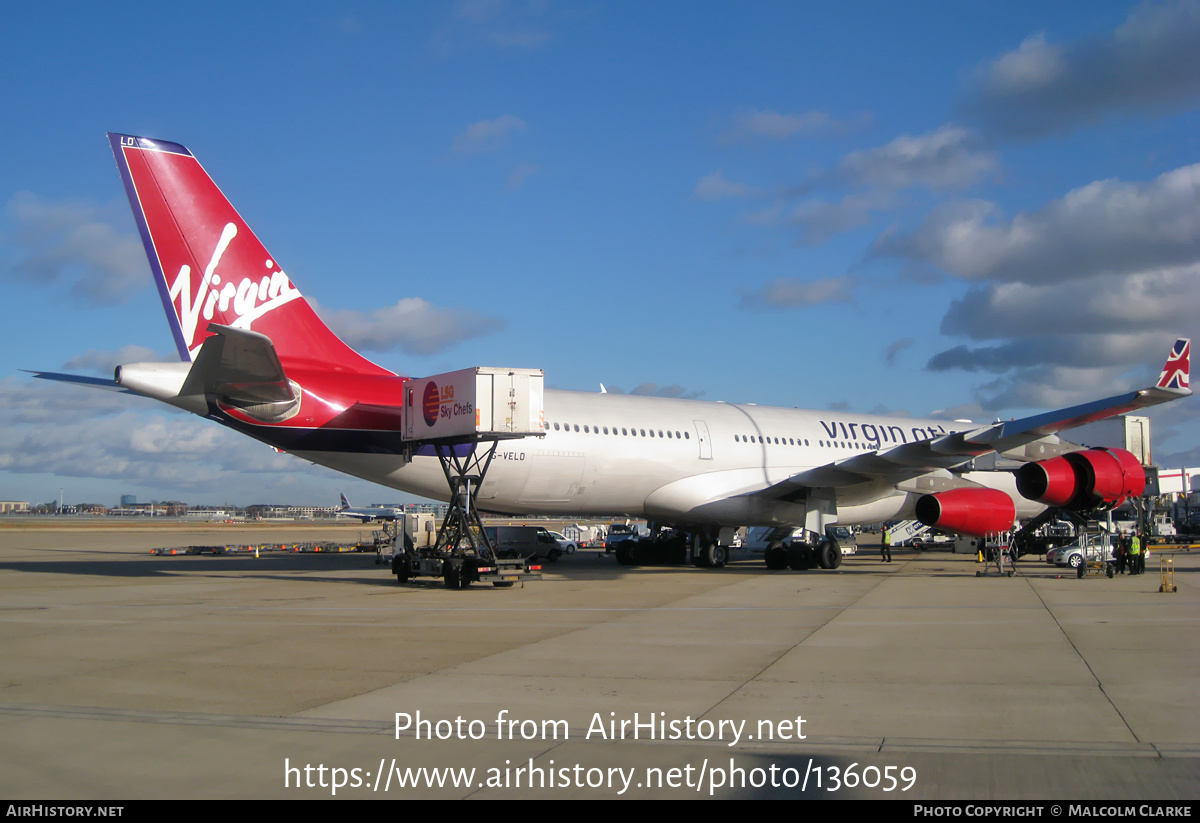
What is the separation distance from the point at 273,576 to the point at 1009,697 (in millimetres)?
17565

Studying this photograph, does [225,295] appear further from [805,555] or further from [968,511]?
[968,511]

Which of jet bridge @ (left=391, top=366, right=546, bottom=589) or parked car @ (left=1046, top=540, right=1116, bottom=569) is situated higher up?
jet bridge @ (left=391, top=366, right=546, bottom=589)

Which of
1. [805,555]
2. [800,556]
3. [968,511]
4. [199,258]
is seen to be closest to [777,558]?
[800,556]

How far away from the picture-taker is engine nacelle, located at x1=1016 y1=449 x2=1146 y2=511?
69.4 ft

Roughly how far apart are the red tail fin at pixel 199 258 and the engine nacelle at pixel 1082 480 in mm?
16353

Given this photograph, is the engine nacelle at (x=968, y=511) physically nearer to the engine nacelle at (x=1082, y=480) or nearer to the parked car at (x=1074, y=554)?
the engine nacelle at (x=1082, y=480)

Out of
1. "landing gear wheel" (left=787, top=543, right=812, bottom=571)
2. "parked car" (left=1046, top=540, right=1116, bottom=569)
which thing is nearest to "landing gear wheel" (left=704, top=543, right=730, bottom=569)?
"landing gear wheel" (left=787, top=543, right=812, bottom=571)

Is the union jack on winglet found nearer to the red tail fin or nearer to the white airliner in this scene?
the white airliner

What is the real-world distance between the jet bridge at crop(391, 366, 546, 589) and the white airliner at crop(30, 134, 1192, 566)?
2.69 ft

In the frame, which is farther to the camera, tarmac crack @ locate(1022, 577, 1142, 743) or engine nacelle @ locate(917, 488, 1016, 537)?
engine nacelle @ locate(917, 488, 1016, 537)

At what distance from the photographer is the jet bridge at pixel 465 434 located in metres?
17.6

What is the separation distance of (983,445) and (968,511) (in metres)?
1.65

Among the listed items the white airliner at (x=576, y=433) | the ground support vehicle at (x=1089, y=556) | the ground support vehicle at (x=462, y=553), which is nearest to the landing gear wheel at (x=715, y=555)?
the white airliner at (x=576, y=433)

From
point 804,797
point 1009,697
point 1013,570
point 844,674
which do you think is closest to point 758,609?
point 844,674
